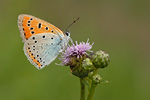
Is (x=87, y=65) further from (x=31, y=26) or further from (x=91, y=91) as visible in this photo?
(x=31, y=26)

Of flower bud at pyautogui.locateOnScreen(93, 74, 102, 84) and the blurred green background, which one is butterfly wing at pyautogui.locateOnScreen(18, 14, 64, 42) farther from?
flower bud at pyautogui.locateOnScreen(93, 74, 102, 84)

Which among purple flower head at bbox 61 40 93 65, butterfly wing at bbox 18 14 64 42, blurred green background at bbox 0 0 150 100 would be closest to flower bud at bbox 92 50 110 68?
purple flower head at bbox 61 40 93 65

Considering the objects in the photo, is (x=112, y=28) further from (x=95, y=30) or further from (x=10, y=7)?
(x=10, y=7)

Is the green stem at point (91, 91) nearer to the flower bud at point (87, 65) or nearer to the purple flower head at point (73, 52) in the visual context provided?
the flower bud at point (87, 65)

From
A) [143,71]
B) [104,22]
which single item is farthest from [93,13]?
[143,71]

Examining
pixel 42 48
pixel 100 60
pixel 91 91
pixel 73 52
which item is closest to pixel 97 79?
pixel 91 91

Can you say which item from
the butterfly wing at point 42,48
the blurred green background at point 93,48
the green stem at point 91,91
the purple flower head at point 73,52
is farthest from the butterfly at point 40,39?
the green stem at point 91,91

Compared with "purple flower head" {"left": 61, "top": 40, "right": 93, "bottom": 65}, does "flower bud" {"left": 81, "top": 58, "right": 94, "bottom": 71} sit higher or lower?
lower
